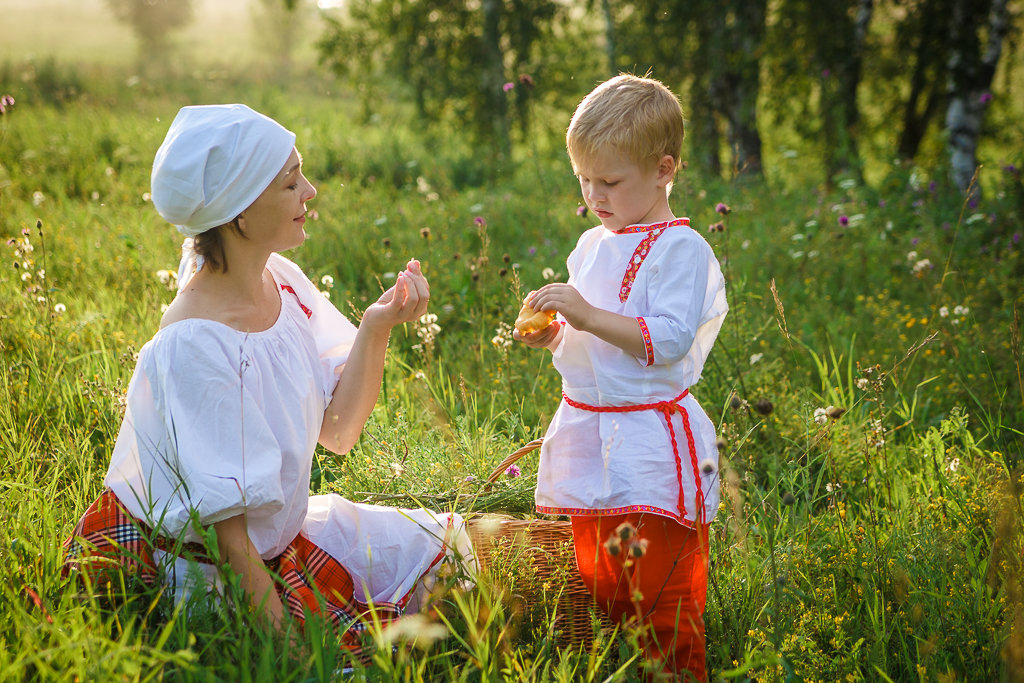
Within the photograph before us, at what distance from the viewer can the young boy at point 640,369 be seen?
6.27ft

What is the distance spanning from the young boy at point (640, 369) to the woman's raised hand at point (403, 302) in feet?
1.08

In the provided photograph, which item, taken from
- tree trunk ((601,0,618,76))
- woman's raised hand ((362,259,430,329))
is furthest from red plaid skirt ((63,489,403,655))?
tree trunk ((601,0,618,76))

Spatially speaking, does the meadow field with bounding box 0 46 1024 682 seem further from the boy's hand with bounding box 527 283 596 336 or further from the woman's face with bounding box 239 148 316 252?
the woman's face with bounding box 239 148 316 252

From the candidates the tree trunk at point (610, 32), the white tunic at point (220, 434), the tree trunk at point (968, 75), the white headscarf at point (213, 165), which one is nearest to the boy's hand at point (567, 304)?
the white tunic at point (220, 434)

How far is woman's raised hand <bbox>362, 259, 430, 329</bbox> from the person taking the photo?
2.11m

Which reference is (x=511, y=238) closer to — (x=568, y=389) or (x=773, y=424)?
(x=773, y=424)

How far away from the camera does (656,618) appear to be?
2002 millimetres

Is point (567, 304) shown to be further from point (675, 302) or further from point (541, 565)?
point (541, 565)

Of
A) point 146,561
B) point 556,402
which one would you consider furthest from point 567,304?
point 556,402

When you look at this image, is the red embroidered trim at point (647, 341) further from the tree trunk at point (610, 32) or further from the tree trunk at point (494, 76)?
the tree trunk at point (610, 32)

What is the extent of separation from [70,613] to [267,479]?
476 millimetres

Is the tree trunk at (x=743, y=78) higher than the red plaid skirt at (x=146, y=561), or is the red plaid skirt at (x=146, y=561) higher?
the tree trunk at (x=743, y=78)

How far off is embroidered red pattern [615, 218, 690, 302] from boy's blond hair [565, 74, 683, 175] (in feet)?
0.57

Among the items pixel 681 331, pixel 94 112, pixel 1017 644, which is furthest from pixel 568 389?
pixel 94 112
